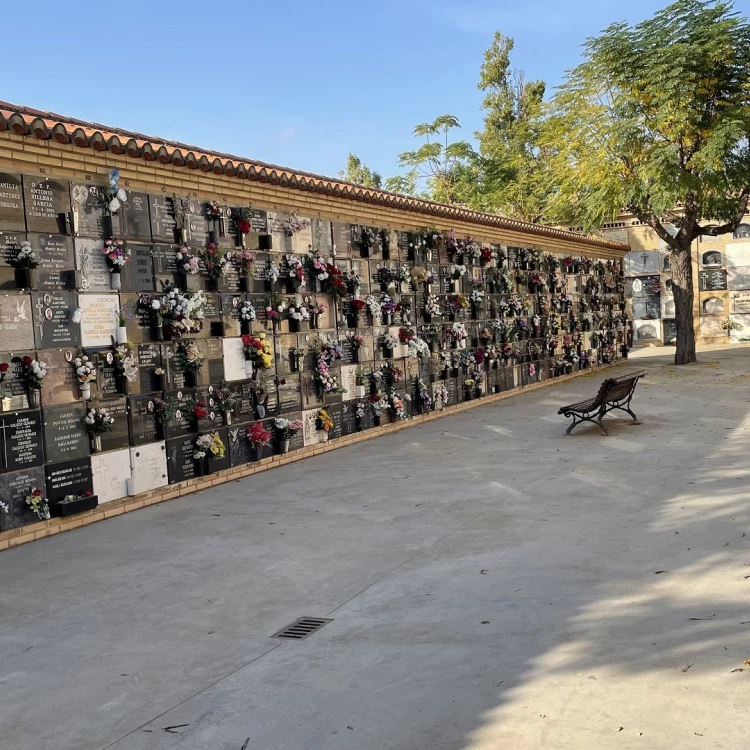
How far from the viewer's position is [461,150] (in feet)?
98.0

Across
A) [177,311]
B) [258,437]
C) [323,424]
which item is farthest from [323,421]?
[177,311]

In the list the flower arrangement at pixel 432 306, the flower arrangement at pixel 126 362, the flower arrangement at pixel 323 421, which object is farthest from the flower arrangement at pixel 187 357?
the flower arrangement at pixel 432 306

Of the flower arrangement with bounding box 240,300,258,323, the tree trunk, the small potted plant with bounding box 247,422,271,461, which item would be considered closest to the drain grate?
the small potted plant with bounding box 247,422,271,461

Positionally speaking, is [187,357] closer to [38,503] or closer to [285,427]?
[285,427]

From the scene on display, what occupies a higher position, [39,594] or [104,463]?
[104,463]

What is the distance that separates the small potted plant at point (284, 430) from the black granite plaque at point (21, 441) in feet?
9.08

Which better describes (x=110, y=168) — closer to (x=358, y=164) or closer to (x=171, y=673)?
(x=171, y=673)

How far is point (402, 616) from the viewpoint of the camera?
12.7 feet

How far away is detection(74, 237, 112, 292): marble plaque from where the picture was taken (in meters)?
6.21

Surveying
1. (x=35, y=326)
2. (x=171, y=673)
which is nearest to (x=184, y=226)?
(x=35, y=326)

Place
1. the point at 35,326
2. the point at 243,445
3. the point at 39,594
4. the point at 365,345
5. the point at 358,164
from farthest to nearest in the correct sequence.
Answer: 1. the point at 358,164
2. the point at 365,345
3. the point at 243,445
4. the point at 35,326
5. the point at 39,594

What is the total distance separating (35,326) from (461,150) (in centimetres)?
2588

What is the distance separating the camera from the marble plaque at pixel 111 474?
20.6 feet

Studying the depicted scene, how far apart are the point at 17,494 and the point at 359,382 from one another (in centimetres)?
479
